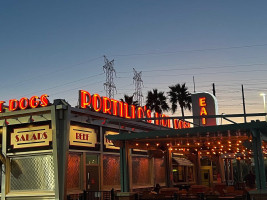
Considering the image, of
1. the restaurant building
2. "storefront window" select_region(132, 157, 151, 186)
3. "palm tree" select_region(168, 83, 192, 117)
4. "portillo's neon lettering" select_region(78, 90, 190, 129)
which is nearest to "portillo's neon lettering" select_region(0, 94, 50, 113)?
the restaurant building

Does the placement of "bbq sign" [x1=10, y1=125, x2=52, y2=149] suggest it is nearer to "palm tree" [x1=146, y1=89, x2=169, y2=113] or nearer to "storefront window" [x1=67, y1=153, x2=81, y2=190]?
"storefront window" [x1=67, y1=153, x2=81, y2=190]

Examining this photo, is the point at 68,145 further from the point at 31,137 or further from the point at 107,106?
the point at 107,106

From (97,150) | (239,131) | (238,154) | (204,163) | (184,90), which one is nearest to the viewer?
(239,131)

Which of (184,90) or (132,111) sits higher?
(184,90)

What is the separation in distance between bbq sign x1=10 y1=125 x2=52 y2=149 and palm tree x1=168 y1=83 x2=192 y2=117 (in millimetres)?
38590

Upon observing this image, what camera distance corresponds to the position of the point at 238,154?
3559cm

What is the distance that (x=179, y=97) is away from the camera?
60156 mm

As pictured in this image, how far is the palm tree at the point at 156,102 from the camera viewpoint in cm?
6181

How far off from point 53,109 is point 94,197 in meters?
6.26

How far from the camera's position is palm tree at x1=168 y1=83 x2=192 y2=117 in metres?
59.9

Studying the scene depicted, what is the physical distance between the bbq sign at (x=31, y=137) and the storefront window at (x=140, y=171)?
981 centimetres

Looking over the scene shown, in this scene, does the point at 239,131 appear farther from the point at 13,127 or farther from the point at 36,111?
the point at 13,127

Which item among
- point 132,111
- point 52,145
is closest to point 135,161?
point 132,111

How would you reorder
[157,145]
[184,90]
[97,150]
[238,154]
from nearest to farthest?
[157,145]
[97,150]
[238,154]
[184,90]
